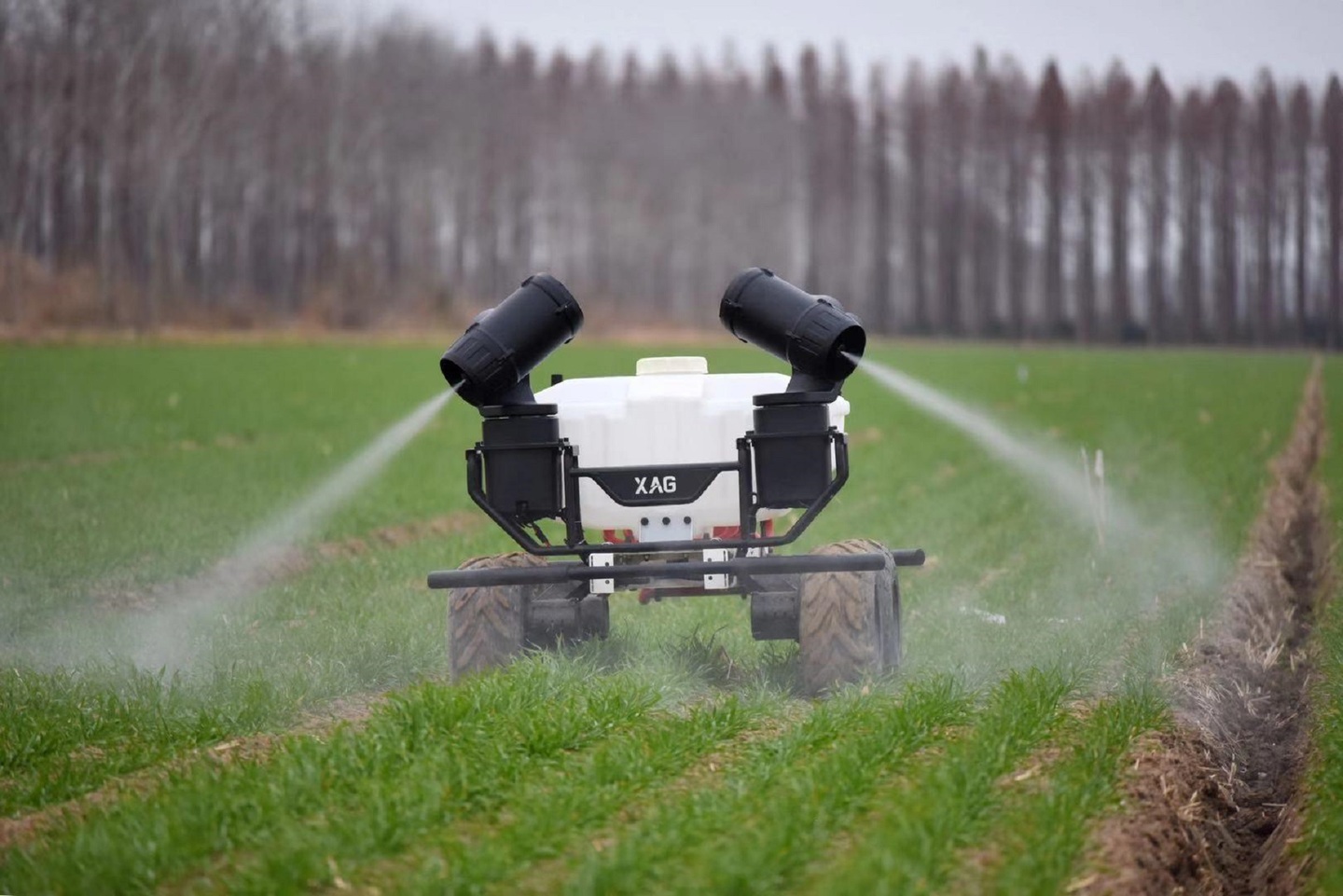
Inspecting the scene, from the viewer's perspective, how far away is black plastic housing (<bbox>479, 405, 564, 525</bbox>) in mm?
7770

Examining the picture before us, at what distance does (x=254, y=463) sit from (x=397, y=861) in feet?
49.8

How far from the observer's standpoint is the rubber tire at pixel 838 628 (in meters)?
7.84

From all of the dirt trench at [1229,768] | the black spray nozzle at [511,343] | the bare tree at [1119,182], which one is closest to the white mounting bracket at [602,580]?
the black spray nozzle at [511,343]

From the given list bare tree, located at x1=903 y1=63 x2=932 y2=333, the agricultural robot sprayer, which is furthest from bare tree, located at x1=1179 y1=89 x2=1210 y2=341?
the agricultural robot sprayer

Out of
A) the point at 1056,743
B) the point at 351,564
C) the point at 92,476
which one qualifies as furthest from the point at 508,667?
the point at 92,476

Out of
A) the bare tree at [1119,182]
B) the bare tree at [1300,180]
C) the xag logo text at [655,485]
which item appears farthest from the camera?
the bare tree at [1119,182]

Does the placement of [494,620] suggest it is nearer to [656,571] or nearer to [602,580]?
[602,580]

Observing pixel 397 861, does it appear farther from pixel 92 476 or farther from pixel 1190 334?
pixel 1190 334

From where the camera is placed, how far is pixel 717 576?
25.8 ft

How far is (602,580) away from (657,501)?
0.54m

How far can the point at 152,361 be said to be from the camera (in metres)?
36.8

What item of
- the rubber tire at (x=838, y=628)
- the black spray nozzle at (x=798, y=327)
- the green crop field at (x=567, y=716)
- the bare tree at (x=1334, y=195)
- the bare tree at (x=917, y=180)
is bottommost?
the green crop field at (x=567, y=716)

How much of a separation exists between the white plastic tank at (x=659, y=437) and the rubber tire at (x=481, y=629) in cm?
59

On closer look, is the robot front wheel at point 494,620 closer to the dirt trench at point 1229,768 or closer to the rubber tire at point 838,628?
the rubber tire at point 838,628
